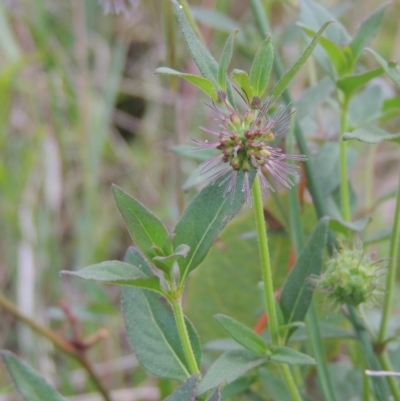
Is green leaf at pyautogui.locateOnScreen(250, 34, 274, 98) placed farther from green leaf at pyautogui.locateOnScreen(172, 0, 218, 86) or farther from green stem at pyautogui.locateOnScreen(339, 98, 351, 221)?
green stem at pyautogui.locateOnScreen(339, 98, 351, 221)

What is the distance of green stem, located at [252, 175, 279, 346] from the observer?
1.74 ft

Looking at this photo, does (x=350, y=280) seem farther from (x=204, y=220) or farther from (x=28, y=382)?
(x=28, y=382)

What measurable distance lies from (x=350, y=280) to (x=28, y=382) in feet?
Result: 1.13

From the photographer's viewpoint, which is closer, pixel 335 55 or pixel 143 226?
pixel 143 226

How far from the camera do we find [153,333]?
0.64 meters

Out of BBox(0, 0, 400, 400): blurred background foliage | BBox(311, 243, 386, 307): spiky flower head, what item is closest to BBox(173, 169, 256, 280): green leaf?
BBox(311, 243, 386, 307): spiky flower head

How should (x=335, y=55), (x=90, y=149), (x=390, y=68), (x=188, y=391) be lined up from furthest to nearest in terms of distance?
(x=90, y=149) → (x=335, y=55) → (x=390, y=68) → (x=188, y=391)

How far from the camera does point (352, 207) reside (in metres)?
0.87

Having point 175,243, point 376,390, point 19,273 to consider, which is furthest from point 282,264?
point 19,273

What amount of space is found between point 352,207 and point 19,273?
957mm

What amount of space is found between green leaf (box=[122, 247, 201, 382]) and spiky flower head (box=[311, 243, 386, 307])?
0.48ft

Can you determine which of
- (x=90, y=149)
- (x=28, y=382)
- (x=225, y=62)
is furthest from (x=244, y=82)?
(x=90, y=149)

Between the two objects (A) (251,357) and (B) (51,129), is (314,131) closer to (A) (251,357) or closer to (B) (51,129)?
(A) (251,357)

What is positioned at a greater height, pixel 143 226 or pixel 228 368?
pixel 143 226
